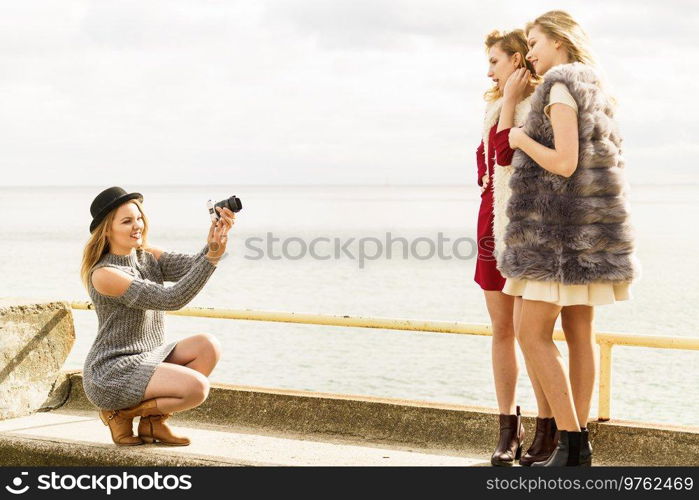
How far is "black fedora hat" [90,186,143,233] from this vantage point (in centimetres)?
408

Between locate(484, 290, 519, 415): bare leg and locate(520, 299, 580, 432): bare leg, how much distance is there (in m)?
0.28

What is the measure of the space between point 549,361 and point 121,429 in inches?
70.9

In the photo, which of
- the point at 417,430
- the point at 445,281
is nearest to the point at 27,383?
the point at 417,430

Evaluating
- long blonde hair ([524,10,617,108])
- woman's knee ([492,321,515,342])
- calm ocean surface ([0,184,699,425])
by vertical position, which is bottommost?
calm ocean surface ([0,184,699,425])

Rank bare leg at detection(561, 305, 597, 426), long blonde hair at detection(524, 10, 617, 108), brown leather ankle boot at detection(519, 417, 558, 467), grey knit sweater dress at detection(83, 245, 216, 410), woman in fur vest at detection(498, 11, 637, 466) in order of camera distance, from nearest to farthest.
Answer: woman in fur vest at detection(498, 11, 637, 466) < long blonde hair at detection(524, 10, 617, 108) < bare leg at detection(561, 305, 597, 426) < brown leather ankle boot at detection(519, 417, 558, 467) < grey knit sweater dress at detection(83, 245, 216, 410)

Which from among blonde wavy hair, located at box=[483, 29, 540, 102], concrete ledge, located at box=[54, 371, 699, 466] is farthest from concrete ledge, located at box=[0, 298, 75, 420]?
blonde wavy hair, located at box=[483, 29, 540, 102]

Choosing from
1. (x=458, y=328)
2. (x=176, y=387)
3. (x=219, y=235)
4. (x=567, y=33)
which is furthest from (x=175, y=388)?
(x=567, y=33)

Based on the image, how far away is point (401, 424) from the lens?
4.54 metres

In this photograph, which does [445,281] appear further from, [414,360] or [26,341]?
[26,341]

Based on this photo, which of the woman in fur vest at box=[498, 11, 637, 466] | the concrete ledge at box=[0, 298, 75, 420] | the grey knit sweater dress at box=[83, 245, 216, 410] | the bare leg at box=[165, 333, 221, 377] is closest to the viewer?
the woman in fur vest at box=[498, 11, 637, 466]

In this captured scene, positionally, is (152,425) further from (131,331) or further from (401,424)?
(401,424)

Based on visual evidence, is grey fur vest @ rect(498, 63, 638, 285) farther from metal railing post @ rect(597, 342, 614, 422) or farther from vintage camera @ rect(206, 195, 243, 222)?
vintage camera @ rect(206, 195, 243, 222)

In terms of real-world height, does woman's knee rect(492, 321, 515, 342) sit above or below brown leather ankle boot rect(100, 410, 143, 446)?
above

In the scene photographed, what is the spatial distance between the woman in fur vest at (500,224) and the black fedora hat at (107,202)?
1457 mm
